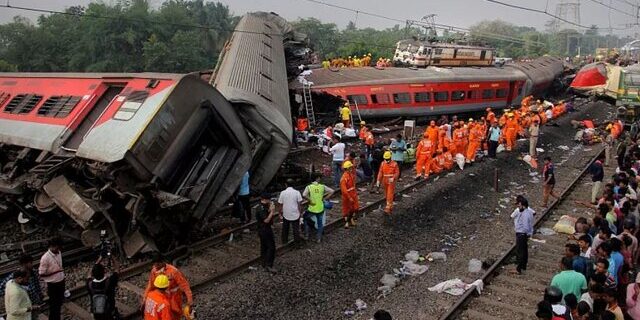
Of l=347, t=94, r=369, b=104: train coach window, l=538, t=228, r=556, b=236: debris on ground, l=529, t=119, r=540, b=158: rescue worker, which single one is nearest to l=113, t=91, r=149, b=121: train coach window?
l=538, t=228, r=556, b=236: debris on ground

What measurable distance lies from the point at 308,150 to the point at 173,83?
30.0 feet

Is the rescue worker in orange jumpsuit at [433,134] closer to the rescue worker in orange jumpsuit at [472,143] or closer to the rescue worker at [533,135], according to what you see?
the rescue worker in orange jumpsuit at [472,143]

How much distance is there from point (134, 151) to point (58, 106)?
3.12m

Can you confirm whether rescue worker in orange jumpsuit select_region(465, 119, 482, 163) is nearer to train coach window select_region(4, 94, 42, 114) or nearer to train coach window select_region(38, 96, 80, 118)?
train coach window select_region(38, 96, 80, 118)

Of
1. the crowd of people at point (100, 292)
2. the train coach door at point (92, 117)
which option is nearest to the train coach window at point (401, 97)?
the train coach door at point (92, 117)

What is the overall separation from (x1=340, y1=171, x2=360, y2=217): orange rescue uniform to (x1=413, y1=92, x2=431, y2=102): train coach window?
12372 mm

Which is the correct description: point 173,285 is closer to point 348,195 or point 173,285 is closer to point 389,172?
point 348,195

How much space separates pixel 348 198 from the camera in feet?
34.8

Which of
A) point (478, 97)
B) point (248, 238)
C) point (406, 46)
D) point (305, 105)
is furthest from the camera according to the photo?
point (406, 46)

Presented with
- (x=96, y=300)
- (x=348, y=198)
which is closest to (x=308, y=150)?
(x=348, y=198)

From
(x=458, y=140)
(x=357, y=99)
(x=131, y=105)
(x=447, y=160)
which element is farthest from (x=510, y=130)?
(x=131, y=105)

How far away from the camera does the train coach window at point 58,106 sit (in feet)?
30.8

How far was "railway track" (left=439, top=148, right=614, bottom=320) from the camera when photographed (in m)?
7.43

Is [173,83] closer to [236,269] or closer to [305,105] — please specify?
[236,269]
